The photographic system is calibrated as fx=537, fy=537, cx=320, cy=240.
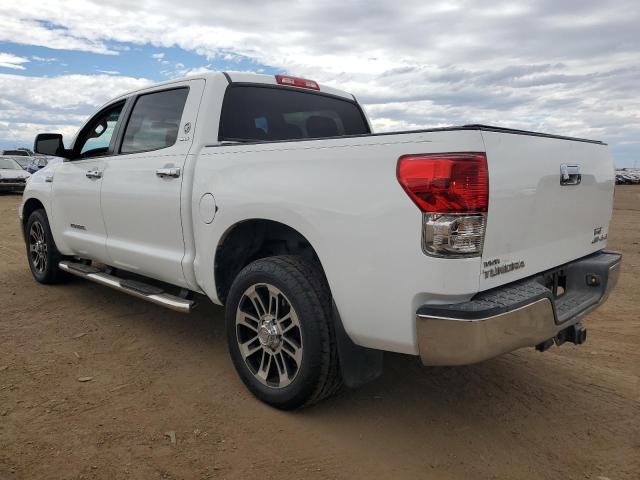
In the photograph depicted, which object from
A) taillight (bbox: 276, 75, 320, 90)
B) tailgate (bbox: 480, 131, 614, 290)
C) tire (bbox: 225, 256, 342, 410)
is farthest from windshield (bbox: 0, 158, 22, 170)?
tailgate (bbox: 480, 131, 614, 290)

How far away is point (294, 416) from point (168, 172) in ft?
5.97

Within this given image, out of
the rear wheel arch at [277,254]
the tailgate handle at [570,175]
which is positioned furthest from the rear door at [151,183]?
the tailgate handle at [570,175]

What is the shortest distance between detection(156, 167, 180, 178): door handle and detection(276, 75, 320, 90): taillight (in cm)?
114

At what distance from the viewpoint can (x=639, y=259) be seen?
8070 millimetres

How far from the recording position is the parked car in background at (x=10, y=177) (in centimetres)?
2080

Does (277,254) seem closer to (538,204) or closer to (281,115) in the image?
(281,115)

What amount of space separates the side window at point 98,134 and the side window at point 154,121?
33 centimetres

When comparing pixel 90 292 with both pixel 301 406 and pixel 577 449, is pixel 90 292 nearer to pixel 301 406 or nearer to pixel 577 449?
pixel 301 406

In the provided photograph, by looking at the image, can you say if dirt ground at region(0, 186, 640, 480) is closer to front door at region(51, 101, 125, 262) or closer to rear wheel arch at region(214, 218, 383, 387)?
rear wheel arch at region(214, 218, 383, 387)

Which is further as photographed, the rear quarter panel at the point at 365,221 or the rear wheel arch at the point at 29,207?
the rear wheel arch at the point at 29,207

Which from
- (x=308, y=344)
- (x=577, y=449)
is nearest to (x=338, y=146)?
(x=308, y=344)

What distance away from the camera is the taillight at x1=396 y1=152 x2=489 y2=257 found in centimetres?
226

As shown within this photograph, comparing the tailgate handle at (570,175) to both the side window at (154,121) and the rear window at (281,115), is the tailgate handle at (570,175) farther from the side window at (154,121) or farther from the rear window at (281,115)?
the side window at (154,121)

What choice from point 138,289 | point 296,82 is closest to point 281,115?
point 296,82
